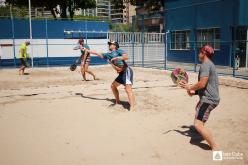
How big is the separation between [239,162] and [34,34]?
19.5 metres

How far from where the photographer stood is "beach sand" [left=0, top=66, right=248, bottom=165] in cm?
496

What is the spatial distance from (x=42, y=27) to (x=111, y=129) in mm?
Answer: 17466

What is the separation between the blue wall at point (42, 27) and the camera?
21344 millimetres

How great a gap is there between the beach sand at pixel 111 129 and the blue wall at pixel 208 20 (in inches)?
347

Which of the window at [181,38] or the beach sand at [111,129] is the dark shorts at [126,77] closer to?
the beach sand at [111,129]

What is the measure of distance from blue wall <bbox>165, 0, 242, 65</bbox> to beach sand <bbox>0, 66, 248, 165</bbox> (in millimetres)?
8811

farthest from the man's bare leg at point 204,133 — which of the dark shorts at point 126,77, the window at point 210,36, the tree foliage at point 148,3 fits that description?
the tree foliage at point 148,3

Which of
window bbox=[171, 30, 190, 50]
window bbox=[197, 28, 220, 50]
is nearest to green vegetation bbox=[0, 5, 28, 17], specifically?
window bbox=[171, 30, 190, 50]

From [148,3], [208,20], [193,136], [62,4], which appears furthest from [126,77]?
[148,3]

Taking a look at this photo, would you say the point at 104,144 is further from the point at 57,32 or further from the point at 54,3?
the point at 54,3

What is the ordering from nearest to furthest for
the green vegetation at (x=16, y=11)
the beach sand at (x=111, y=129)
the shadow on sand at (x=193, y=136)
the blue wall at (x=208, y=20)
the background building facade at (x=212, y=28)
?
the beach sand at (x=111, y=129) → the shadow on sand at (x=193, y=136) → the background building facade at (x=212, y=28) → the blue wall at (x=208, y=20) → the green vegetation at (x=16, y=11)

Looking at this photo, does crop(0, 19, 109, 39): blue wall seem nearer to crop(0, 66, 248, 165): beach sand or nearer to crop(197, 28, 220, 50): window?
crop(197, 28, 220, 50): window

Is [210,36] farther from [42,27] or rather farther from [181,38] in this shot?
[42,27]

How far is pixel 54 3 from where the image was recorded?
3488 centimetres
